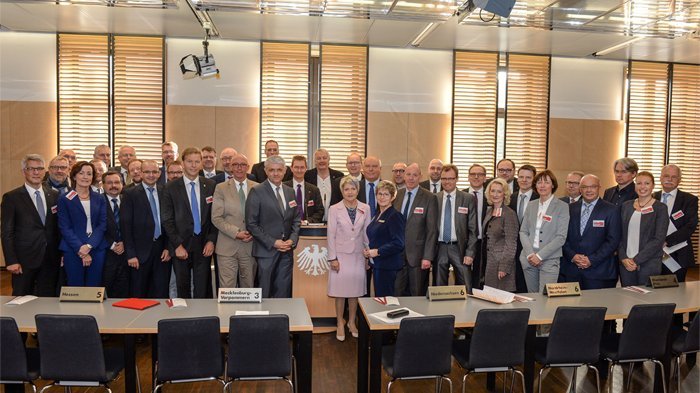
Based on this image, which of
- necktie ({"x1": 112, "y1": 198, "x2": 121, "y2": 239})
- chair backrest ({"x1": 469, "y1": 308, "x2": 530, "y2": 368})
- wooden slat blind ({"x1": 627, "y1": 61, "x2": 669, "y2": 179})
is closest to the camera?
chair backrest ({"x1": 469, "y1": 308, "x2": 530, "y2": 368})

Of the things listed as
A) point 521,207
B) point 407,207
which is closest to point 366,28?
point 407,207

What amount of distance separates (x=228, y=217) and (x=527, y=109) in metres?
6.49

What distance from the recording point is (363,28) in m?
7.76

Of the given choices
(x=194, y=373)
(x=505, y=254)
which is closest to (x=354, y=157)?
(x=505, y=254)

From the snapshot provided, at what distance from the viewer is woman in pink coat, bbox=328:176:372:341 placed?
497 centimetres

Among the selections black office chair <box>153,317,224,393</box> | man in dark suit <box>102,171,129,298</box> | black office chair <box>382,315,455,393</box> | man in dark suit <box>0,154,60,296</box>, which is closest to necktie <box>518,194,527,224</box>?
black office chair <box>382,315,455,393</box>

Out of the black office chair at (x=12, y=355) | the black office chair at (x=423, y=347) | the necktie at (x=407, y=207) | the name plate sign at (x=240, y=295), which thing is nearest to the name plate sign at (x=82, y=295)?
the black office chair at (x=12, y=355)

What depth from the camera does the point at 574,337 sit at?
3.47 meters

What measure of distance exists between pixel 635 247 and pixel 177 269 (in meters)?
4.50

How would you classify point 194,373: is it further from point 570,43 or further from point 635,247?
point 570,43

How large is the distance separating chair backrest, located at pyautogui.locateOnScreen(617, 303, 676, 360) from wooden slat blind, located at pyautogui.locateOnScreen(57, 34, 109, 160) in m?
8.01

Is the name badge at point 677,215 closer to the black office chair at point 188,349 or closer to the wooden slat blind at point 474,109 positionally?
the wooden slat blind at point 474,109

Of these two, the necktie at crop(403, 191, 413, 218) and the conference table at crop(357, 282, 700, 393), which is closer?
the conference table at crop(357, 282, 700, 393)

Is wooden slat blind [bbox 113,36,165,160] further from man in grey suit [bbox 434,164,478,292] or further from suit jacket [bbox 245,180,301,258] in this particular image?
man in grey suit [bbox 434,164,478,292]
